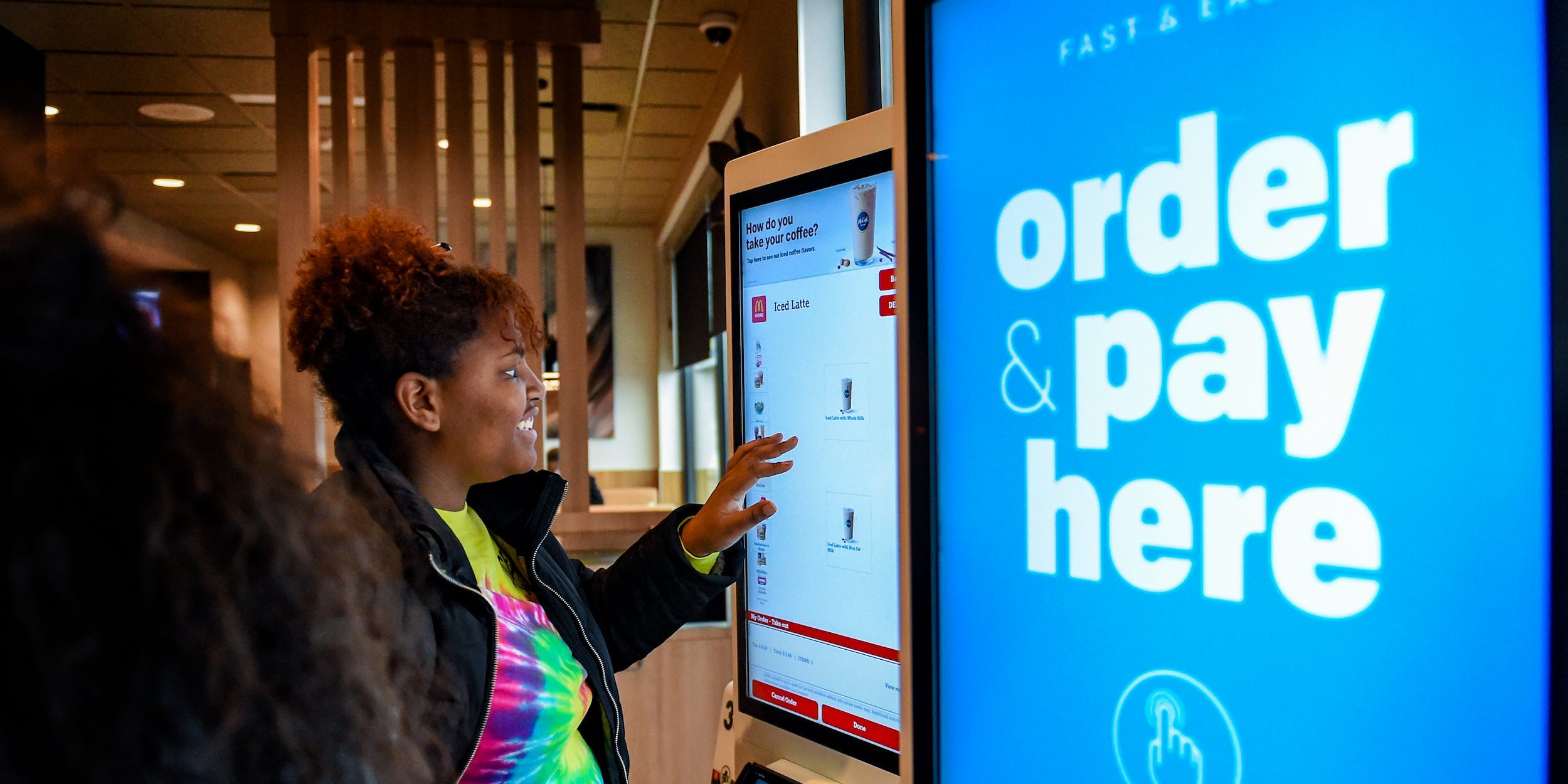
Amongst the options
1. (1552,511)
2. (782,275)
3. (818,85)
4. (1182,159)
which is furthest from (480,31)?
(1552,511)

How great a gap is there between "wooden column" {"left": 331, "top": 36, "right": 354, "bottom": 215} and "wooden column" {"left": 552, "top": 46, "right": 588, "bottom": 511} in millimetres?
647

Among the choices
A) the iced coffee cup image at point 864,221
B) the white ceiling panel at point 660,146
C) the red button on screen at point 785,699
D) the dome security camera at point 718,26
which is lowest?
the red button on screen at point 785,699

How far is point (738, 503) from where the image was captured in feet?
4.58

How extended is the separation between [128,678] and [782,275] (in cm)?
103

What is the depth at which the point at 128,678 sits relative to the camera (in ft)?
1.08

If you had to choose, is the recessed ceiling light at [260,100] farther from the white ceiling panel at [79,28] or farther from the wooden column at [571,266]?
the wooden column at [571,266]

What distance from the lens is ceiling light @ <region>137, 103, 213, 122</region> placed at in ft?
16.3

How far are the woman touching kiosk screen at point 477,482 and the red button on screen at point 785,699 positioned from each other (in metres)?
0.17

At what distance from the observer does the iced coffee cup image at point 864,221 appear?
1.16 m

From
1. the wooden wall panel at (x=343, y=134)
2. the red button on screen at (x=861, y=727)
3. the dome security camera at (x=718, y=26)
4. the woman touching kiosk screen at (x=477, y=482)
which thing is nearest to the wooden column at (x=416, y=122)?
the wooden wall panel at (x=343, y=134)

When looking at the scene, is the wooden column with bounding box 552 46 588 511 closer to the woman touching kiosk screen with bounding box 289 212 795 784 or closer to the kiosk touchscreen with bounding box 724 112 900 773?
the woman touching kiosk screen with bounding box 289 212 795 784

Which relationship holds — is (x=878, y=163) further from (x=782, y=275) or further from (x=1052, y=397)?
(x=1052, y=397)

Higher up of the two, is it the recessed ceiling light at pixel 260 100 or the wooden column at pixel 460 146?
the recessed ceiling light at pixel 260 100

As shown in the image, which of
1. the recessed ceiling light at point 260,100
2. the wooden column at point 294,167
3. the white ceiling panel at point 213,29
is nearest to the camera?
the wooden column at point 294,167
